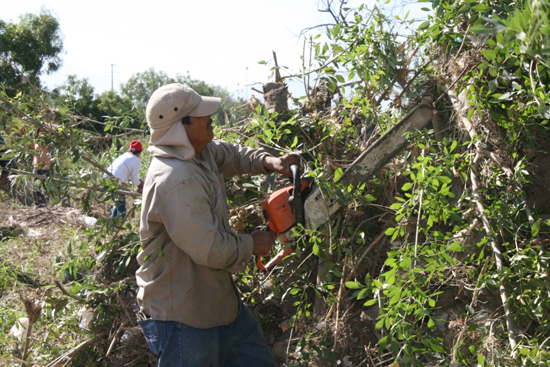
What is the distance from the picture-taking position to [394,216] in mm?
3230

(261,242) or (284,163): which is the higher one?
(284,163)

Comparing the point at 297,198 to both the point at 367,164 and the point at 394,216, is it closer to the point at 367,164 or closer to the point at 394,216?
the point at 367,164

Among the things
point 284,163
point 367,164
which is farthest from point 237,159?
point 367,164

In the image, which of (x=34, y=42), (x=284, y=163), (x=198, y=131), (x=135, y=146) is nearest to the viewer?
(x=198, y=131)

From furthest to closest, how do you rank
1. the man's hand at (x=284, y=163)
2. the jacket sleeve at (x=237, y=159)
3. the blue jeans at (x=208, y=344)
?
1. the jacket sleeve at (x=237, y=159)
2. the man's hand at (x=284, y=163)
3. the blue jeans at (x=208, y=344)

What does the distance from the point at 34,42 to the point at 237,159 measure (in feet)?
57.6

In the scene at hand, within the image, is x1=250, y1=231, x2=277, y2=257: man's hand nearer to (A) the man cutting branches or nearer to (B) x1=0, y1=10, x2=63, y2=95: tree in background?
(A) the man cutting branches

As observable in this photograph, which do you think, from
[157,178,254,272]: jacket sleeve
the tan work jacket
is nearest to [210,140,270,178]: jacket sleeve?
the tan work jacket

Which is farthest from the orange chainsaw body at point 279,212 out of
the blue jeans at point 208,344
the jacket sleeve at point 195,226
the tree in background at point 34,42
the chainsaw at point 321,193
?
the tree in background at point 34,42

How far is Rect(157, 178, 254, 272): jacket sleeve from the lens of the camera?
2377 millimetres

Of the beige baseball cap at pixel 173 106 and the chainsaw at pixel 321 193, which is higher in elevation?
the beige baseball cap at pixel 173 106

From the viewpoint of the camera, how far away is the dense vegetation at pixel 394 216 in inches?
93.7

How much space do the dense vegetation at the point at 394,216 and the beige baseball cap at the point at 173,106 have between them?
546 millimetres

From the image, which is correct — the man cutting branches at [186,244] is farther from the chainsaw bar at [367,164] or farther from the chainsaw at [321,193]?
the chainsaw bar at [367,164]
